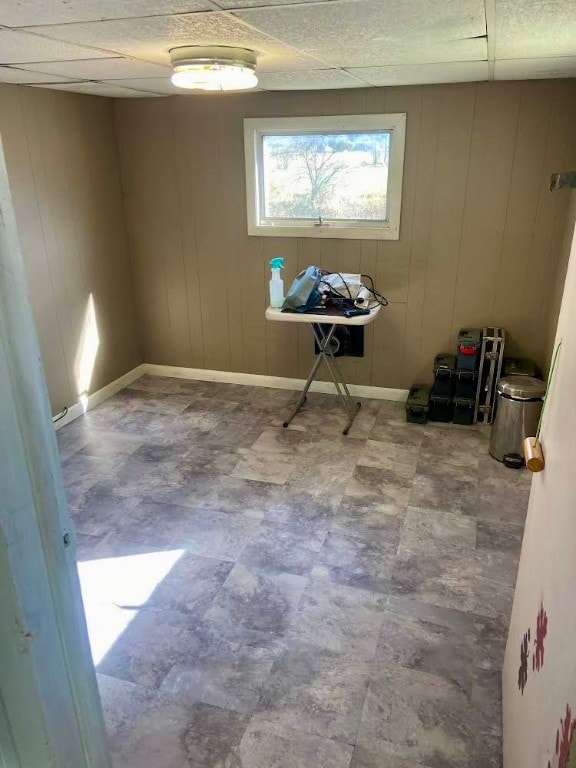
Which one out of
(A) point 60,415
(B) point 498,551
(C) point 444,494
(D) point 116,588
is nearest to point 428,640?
(B) point 498,551

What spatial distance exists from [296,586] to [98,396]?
2508mm

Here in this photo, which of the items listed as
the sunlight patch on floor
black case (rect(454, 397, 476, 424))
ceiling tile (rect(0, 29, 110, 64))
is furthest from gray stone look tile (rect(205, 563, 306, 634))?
ceiling tile (rect(0, 29, 110, 64))

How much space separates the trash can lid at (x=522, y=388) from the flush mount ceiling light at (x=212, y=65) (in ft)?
7.20

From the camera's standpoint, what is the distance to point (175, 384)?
184 inches

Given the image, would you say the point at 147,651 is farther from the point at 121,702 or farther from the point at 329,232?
the point at 329,232

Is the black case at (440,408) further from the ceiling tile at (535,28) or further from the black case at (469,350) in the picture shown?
the ceiling tile at (535,28)

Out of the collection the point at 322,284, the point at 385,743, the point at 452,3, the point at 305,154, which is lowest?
the point at 385,743

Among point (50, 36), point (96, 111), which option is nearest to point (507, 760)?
point (50, 36)

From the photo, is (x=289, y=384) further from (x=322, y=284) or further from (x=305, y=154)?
(x=305, y=154)

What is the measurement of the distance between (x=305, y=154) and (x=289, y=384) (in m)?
1.72

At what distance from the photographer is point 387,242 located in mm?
3891

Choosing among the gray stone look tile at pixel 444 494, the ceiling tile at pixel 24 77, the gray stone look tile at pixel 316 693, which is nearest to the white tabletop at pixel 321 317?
the gray stone look tile at pixel 444 494

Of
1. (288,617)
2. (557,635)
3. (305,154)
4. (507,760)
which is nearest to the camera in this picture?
(557,635)

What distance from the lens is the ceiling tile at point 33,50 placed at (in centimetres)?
184
